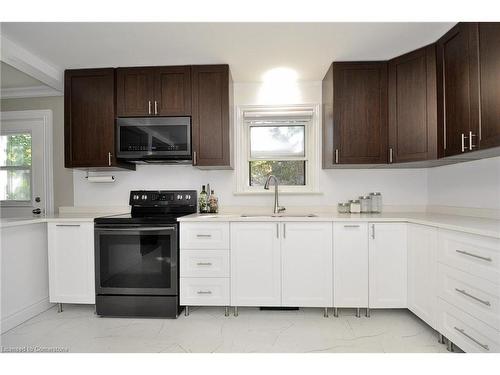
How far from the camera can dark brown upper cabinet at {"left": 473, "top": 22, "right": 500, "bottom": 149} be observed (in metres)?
1.64

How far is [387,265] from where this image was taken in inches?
92.0

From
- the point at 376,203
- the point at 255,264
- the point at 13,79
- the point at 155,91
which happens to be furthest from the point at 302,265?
the point at 13,79

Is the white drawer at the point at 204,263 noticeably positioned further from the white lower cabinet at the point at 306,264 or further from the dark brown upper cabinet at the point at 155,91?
the dark brown upper cabinet at the point at 155,91

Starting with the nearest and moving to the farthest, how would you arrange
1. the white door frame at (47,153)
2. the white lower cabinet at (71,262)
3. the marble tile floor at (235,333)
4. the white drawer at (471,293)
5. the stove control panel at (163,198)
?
the white drawer at (471,293) < the marble tile floor at (235,333) < the white lower cabinet at (71,262) < the stove control panel at (163,198) < the white door frame at (47,153)

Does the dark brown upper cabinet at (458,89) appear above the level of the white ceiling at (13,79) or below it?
below

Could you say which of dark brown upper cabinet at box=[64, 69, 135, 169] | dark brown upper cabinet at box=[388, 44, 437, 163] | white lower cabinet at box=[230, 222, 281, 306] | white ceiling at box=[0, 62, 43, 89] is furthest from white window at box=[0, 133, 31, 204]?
dark brown upper cabinet at box=[388, 44, 437, 163]

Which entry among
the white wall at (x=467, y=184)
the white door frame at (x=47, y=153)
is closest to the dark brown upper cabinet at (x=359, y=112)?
the white wall at (x=467, y=184)

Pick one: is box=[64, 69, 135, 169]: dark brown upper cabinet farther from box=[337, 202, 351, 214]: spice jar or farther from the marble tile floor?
box=[337, 202, 351, 214]: spice jar

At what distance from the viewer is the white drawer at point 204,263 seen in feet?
7.89

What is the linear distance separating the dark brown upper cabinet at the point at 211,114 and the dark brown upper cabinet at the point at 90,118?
0.81 meters

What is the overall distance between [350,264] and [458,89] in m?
1.52

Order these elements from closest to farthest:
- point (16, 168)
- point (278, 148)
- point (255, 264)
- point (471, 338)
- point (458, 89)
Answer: point (471, 338)
point (458, 89)
point (255, 264)
point (278, 148)
point (16, 168)

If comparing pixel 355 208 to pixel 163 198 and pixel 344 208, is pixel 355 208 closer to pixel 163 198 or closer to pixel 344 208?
pixel 344 208
